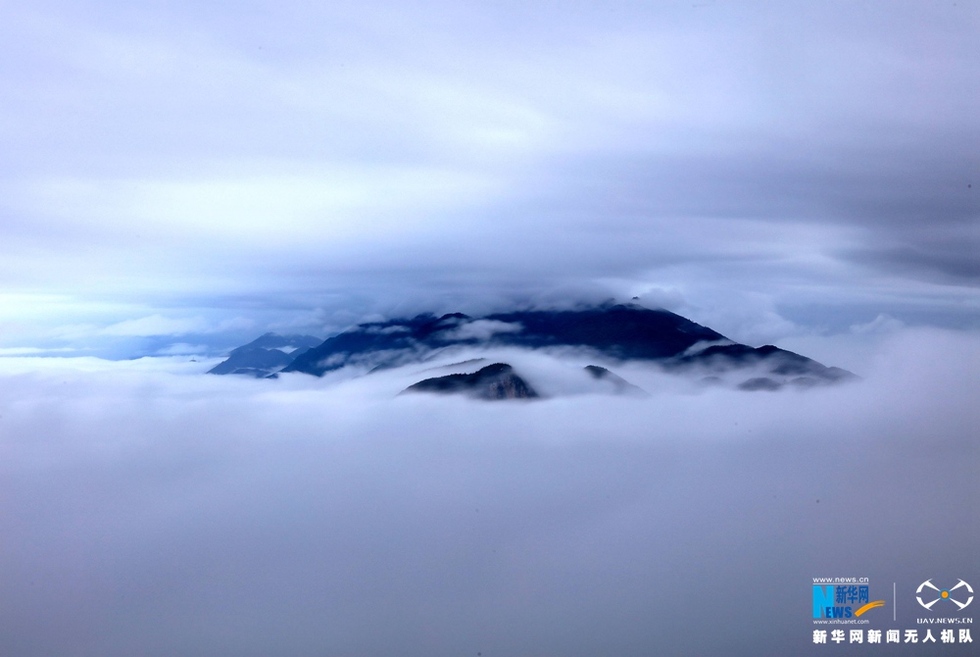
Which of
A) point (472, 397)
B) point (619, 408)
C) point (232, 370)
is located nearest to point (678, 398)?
point (619, 408)

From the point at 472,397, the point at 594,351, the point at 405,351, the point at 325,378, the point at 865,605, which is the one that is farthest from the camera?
the point at 594,351

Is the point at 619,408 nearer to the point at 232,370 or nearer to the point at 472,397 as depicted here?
the point at 472,397

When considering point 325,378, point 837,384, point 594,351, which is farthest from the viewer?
point 594,351

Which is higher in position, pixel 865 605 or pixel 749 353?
pixel 749 353

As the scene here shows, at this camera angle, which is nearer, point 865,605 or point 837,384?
point 865,605

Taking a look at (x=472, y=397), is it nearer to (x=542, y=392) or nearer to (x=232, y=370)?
(x=542, y=392)

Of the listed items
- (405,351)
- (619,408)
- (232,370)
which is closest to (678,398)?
(619,408)

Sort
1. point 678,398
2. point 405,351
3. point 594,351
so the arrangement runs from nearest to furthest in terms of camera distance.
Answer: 1. point 678,398
2. point 405,351
3. point 594,351

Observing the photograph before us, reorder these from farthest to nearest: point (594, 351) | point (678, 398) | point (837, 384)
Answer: point (594, 351)
point (678, 398)
point (837, 384)

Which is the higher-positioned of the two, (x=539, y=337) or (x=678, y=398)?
(x=539, y=337)
